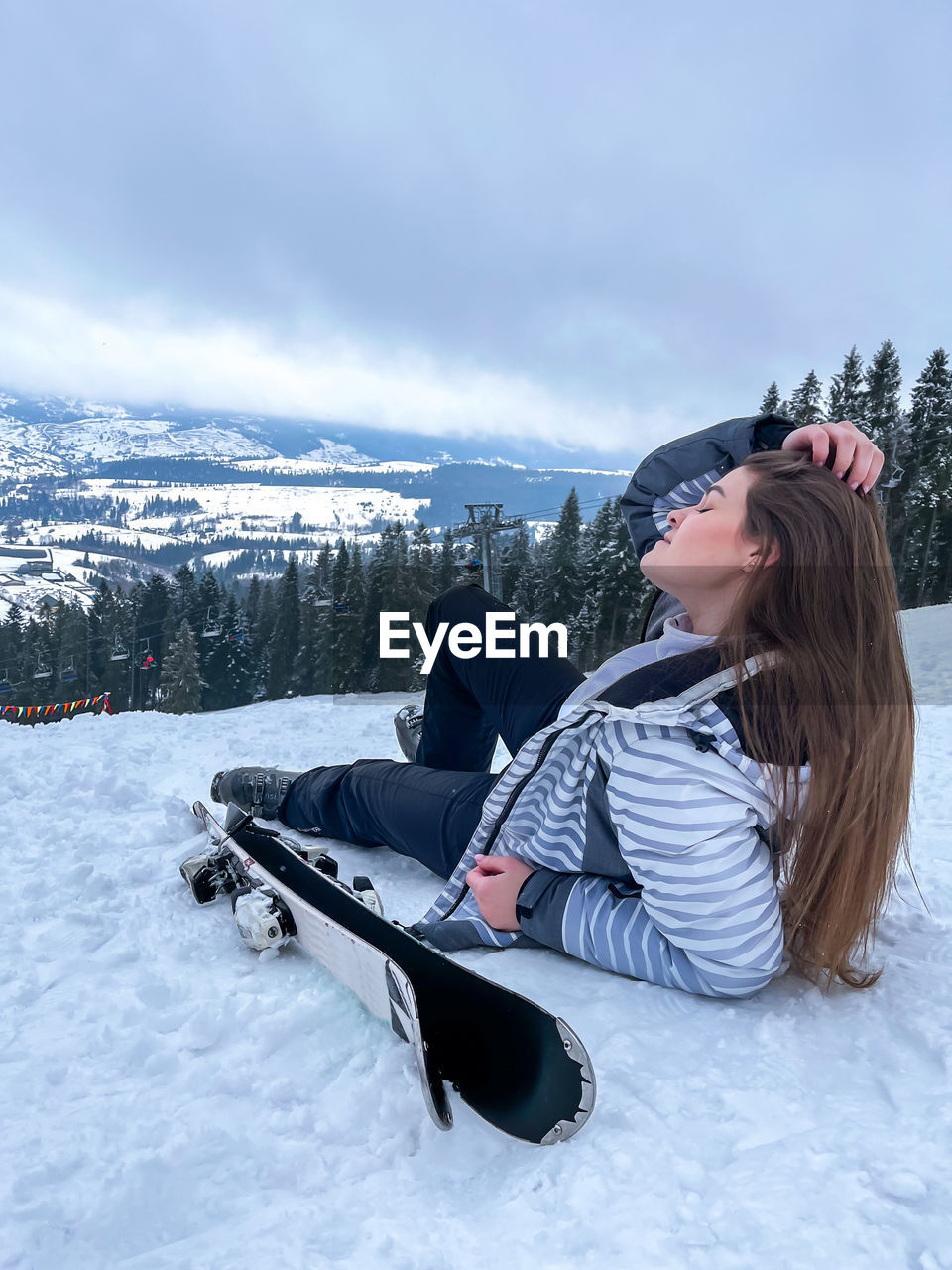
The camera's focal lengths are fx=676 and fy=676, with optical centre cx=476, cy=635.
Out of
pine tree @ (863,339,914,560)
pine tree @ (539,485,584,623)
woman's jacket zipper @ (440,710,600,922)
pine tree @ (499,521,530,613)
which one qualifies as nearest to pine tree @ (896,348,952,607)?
pine tree @ (863,339,914,560)

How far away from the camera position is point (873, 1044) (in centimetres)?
144

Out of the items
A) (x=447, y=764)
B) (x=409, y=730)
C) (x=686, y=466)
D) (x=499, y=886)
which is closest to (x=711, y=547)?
(x=686, y=466)

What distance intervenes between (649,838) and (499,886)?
1.83ft

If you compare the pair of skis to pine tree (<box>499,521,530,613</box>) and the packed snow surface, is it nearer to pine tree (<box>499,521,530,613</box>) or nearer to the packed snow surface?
the packed snow surface

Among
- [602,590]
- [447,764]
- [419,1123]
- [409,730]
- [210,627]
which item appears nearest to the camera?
[419,1123]

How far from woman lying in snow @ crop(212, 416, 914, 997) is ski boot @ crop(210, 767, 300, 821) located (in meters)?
1.43

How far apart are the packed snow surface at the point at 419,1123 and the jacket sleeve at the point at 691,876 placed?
0.12m

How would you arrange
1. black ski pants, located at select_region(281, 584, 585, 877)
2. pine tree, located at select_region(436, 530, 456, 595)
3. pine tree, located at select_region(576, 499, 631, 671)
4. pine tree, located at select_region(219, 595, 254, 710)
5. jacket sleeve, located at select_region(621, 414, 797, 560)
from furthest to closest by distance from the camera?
pine tree, located at select_region(219, 595, 254, 710) → pine tree, located at select_region(436, 530, 456, 595) → pine tree, located at select_region(576, 499, 631, 671) → black ski pants, located at select_region(281, 584, 585, 877) → jacket sleeve, located at select_region(621, 414, 797, 560)

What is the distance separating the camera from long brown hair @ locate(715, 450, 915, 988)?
57.8 inches

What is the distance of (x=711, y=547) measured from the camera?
166 centimetres

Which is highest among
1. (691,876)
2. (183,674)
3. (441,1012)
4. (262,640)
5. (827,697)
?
(827,697)

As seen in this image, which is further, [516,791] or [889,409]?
[889,409]

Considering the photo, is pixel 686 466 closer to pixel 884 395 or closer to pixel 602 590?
pixel 602 590

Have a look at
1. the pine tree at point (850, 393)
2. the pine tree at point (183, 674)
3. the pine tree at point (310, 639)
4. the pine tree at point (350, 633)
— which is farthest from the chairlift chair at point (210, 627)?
the pine tree at point (850, 393)
